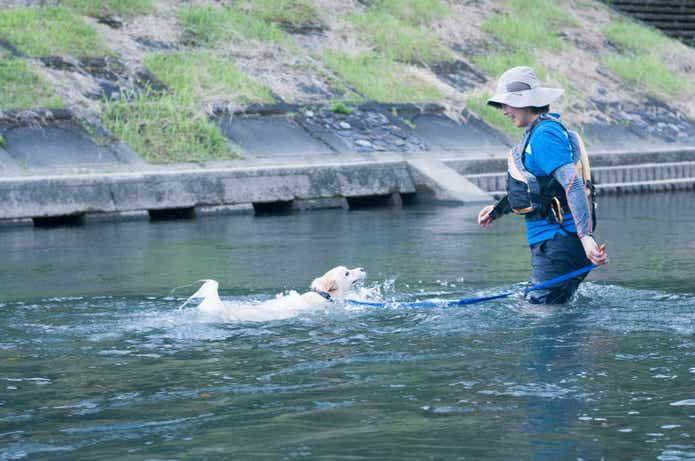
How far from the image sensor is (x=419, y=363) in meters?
7.07

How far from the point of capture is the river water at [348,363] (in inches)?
212

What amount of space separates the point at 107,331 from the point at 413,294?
9.14ft

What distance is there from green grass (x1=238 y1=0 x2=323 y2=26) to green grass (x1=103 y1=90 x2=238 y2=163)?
21.7 feet

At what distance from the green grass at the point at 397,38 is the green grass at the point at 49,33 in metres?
6.83

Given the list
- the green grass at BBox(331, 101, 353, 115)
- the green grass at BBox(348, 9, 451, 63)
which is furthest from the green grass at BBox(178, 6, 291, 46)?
the green grass at BBox(331, 101, 353, 115)

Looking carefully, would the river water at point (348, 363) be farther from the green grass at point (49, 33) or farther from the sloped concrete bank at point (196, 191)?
the green grass at point (49, 33)

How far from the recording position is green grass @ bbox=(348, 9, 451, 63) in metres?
27.3

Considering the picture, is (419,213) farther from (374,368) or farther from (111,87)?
(374,368)

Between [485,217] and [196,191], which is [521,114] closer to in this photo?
[485,217]

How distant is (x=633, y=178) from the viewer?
22.8 meters

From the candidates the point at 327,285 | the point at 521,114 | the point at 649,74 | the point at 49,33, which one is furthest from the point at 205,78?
the point at 521,114

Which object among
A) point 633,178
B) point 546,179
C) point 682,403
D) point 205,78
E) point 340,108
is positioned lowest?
point 682,403

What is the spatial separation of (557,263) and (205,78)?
15.3m

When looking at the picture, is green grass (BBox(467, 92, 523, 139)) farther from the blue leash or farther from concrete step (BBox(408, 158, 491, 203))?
the blue leash
